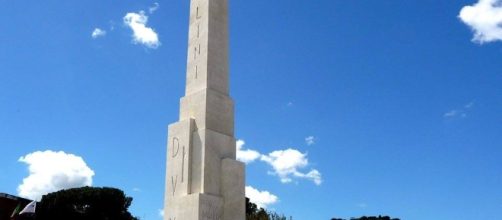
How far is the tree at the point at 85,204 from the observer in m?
49.4

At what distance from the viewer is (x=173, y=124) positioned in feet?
46.3

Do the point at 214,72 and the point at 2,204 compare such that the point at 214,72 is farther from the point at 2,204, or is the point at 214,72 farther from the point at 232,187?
the point at 2,204

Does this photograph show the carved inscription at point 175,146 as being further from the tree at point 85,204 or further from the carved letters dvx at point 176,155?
the tree at point 85,204

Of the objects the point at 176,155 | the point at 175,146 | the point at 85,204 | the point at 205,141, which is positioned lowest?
the point at 176,155

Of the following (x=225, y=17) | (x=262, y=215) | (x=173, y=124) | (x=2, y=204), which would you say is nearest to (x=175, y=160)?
(x=173, y=124)

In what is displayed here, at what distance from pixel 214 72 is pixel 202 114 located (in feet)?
4.00

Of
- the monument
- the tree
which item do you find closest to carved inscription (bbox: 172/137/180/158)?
the monument

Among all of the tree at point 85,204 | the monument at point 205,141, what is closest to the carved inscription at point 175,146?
the monument at point 205,141

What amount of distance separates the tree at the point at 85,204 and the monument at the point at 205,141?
38.6m

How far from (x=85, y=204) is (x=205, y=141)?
4033cm

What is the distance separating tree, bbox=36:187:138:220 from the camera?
4938 centimetres

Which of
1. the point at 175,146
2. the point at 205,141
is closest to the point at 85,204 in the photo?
the point at 175,146

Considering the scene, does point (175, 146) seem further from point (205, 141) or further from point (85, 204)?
point (85, 204)

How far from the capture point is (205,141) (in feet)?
43.2
